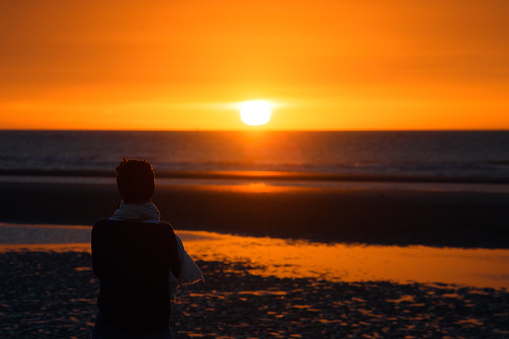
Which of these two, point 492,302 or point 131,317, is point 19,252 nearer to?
point 492,302

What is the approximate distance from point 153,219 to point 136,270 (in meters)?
0.34

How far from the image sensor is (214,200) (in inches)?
1164

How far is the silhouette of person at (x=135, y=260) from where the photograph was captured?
3.97 meters

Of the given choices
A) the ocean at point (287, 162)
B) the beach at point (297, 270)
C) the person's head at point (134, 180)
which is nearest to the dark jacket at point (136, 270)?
the person's head at point (134, 180)

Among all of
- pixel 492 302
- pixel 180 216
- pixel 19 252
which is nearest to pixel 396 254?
pixel 492 302

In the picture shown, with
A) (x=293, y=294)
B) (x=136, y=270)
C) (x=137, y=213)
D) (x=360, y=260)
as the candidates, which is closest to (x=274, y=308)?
(x=293, y=294)

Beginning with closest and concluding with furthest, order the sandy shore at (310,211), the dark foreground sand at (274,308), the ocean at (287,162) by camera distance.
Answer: the dark foreground sand at (274,308) < the sandy shore at (310,211) < the ocean at (287,162)

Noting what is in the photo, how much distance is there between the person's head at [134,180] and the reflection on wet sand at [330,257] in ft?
28.1

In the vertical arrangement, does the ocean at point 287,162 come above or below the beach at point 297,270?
above

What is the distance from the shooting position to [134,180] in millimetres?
4027

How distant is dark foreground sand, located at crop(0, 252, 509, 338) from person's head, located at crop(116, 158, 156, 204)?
16.5ft

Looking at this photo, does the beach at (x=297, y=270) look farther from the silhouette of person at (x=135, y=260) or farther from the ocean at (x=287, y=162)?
the ocean at (x=287, y=162)

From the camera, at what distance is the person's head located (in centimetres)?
401

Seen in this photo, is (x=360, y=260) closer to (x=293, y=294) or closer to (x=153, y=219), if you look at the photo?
(x=293, y=294)
